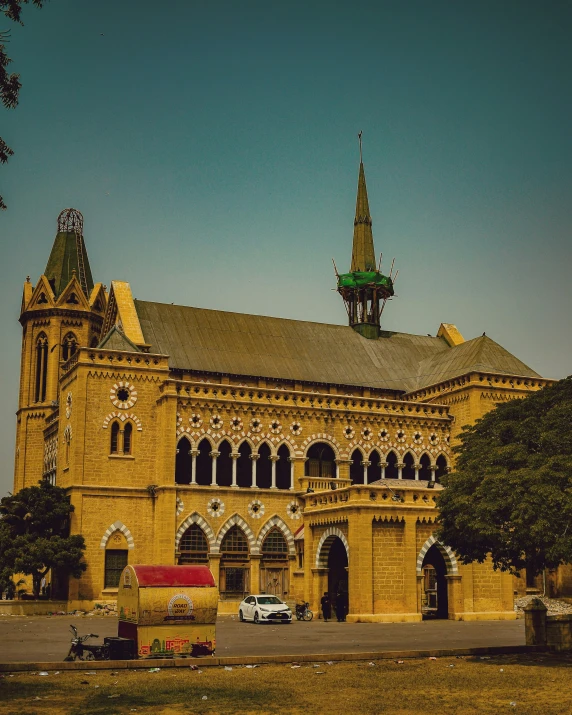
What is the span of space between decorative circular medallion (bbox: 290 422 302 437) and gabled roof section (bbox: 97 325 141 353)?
9.82m

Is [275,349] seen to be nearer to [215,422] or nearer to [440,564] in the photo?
[215,422]

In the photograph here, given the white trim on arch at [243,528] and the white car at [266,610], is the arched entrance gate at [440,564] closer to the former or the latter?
the white car at [266,610]

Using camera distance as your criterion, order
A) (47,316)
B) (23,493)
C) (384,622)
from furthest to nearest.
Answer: (47,316) < (23,493) < (384,622)

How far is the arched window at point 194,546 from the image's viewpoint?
52.1m

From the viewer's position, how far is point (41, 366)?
234ft

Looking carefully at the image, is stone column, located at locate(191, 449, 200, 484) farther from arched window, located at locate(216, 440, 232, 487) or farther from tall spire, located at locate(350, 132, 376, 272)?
tall spire, located at locate(350, 132, 376, 272)

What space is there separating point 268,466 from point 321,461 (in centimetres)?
334

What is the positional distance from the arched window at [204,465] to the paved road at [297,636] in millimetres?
11688

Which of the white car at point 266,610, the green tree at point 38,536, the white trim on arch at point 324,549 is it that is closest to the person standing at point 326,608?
the white trim on arch at point 324,549

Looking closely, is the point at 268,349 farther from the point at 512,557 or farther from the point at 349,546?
the point at 512,557

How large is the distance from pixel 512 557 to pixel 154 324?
120ft

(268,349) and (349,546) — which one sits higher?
(268,349)

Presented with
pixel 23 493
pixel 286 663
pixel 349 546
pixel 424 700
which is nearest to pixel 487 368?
pixel 349 546

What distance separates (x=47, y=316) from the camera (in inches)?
2817
